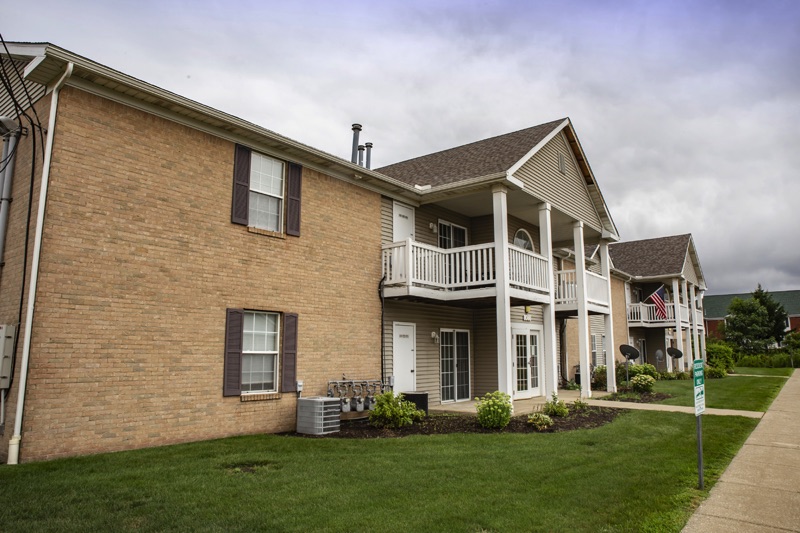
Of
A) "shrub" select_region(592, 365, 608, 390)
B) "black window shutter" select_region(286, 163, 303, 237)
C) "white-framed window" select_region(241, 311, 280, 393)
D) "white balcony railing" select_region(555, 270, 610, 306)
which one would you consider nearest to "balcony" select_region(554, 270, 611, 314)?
"white balcony railing" select_region(555, 270, 610, 306)

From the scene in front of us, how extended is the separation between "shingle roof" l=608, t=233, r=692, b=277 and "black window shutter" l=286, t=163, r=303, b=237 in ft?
88.9

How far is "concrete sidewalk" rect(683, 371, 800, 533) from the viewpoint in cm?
549

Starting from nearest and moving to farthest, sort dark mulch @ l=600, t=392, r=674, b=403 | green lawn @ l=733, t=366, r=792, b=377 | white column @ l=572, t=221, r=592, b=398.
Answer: dark mulch @ l=600, t=392, r=674, b=403, white column @ l=572, t=221, r=592, b=398, green lawn @ l=733, t=366, r=792, b=377

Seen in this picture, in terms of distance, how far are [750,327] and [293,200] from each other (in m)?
49.3

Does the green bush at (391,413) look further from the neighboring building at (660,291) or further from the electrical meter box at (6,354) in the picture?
the neighboring building at (660,291)

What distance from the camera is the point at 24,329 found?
311 inches

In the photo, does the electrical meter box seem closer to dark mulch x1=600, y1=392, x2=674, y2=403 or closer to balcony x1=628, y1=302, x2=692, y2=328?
dark mulch x1=600, y1=392, x2=674, y2=403

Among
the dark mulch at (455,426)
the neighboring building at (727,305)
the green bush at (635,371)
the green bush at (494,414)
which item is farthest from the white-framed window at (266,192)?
the neighboring building at (727,305)

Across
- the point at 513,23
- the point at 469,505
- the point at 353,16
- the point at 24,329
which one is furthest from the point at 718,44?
the point at 24,329

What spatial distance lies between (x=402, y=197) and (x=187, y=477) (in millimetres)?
9579

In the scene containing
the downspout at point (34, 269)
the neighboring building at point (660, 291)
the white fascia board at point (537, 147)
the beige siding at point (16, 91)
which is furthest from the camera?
the neighboring building at point (660, 291)

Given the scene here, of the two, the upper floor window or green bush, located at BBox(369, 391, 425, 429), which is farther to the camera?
the upper floor window

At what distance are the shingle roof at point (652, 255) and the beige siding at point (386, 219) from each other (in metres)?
23.8

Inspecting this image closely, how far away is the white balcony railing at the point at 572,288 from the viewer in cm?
1852
